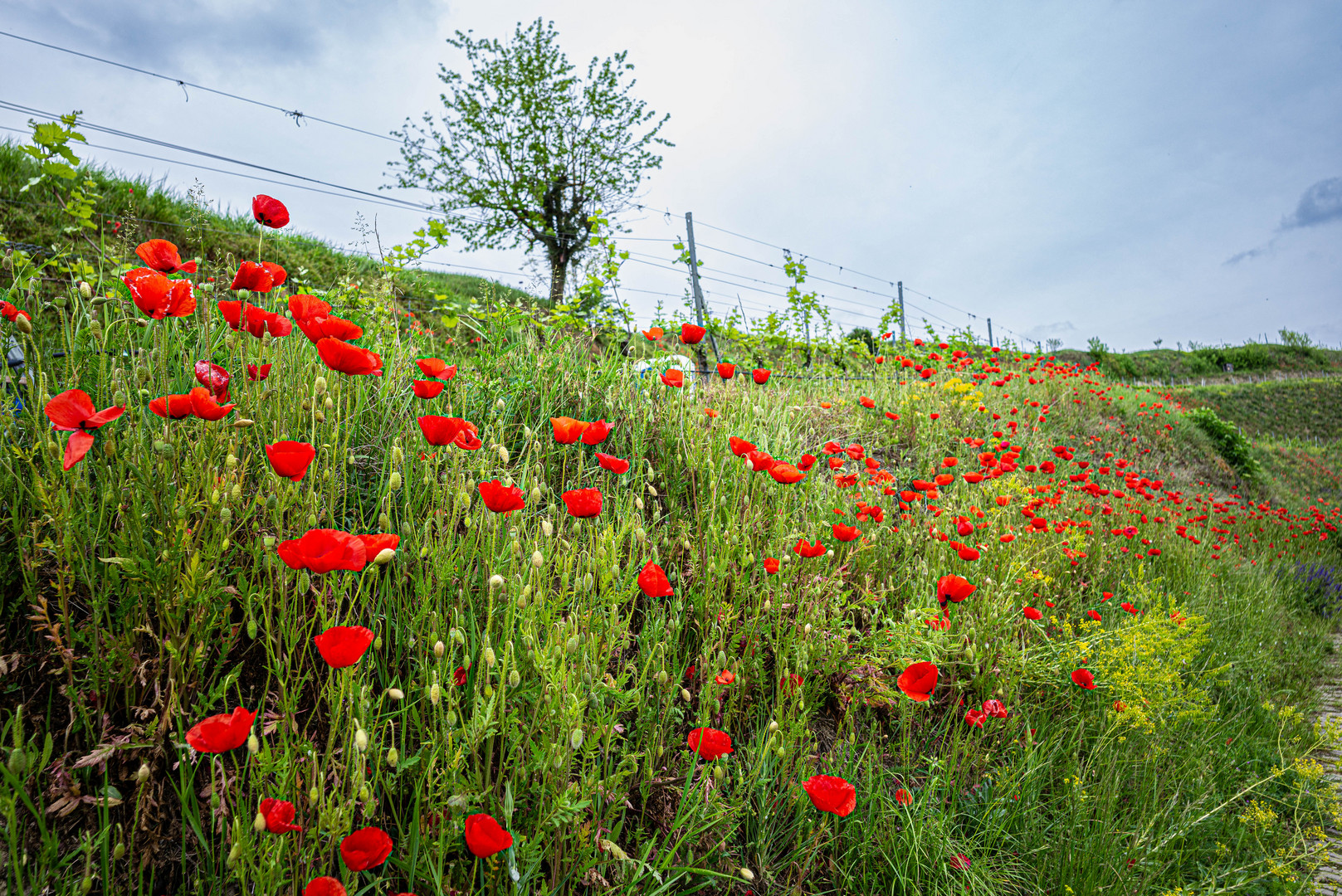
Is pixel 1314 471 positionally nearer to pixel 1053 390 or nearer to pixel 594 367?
pixel 1053 390

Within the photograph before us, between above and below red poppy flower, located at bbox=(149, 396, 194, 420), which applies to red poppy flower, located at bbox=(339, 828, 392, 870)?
below

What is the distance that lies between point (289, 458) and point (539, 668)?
0.64 m

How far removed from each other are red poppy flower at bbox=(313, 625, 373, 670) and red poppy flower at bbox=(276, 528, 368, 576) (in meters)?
0.11

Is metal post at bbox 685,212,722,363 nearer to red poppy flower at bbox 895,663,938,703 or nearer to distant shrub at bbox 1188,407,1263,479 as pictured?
red poppy flower at bbox 895,663,938,703

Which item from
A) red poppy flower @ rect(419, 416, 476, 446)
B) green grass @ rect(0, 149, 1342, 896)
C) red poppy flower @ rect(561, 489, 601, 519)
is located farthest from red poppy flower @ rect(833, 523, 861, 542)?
red poppy flower @ rect(419, 416, 476, 446)

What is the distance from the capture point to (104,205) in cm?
767

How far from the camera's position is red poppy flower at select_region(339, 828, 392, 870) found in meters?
0.92

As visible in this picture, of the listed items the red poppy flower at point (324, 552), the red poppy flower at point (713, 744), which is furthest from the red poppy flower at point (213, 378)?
the red poppy flower at point (713, 744)

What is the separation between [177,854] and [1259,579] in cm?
748

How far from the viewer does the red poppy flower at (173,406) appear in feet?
4.07

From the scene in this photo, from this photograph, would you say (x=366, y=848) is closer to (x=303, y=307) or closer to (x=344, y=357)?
(x=344, y=357)

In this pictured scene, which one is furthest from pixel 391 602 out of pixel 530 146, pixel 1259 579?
pixel 530 146

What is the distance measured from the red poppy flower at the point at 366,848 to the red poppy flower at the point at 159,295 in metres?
1.28

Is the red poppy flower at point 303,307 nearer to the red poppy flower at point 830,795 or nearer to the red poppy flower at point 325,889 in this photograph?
the red poppy flower at point 325,889
